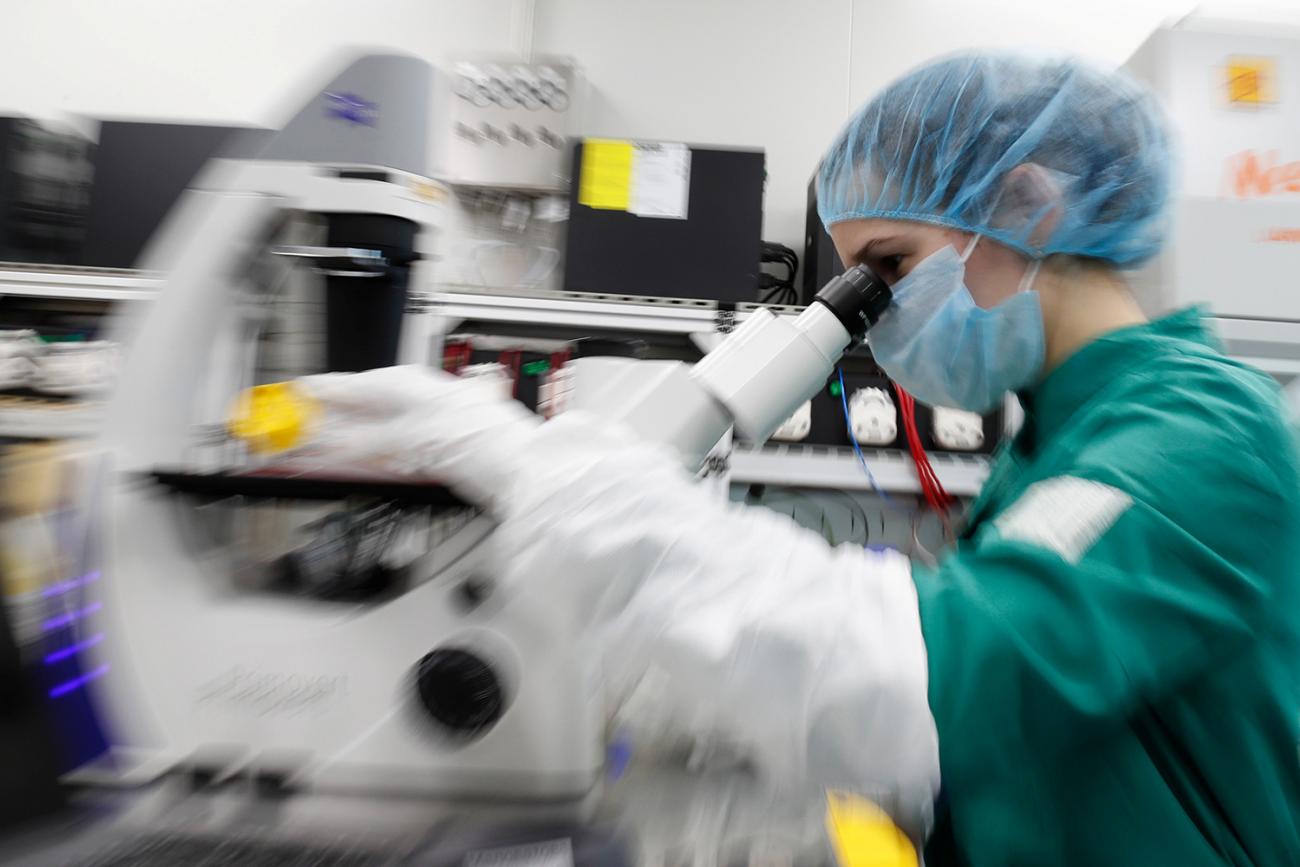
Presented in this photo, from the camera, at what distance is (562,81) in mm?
1728

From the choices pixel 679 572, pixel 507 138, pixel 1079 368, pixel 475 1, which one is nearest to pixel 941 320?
pixel 1079 368

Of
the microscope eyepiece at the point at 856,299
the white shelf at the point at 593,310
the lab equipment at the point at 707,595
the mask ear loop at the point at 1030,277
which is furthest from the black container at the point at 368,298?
the white shelf at the point at 593,310

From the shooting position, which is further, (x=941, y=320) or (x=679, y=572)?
(x=941, y=320)

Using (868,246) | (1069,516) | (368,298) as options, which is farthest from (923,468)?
(368,298)

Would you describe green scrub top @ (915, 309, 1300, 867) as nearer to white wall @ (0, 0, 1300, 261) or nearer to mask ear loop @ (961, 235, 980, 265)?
mask ear loop @ (961, 235, 980, 265)

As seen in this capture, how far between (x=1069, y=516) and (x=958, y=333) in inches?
13.4

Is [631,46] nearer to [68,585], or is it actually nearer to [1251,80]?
[1251,80]

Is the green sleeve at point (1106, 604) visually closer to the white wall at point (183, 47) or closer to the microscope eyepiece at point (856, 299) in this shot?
the microscope eyepiece at point (856, 299)

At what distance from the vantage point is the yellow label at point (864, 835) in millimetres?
593

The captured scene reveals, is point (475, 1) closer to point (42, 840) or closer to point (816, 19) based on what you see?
point (816, 19)

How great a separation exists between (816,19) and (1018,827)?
6.87ft

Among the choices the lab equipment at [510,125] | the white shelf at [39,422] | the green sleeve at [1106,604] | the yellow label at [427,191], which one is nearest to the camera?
the green sleeve at [1106,604]

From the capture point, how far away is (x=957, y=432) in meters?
1.55

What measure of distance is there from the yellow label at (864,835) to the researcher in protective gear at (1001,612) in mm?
33
